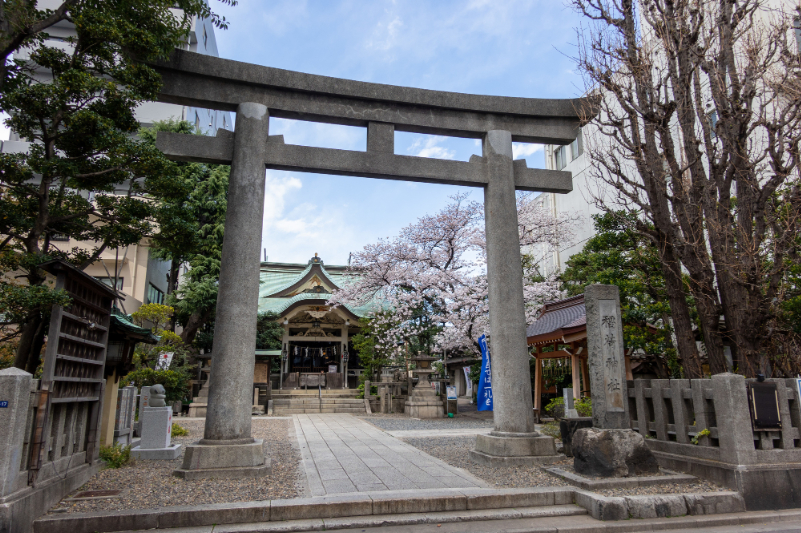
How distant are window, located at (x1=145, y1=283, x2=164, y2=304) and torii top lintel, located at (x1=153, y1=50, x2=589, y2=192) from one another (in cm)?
1632

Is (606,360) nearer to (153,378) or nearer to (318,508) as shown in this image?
(318,508)

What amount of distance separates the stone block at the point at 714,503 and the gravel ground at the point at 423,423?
28.9 feet

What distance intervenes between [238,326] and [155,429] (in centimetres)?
355

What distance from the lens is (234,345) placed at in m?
6.91

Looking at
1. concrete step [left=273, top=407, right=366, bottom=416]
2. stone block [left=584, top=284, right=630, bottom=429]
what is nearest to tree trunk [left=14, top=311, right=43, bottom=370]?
stone block [left=584, top=284, right=630, bottom=429]

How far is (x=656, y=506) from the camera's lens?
17.8 feet

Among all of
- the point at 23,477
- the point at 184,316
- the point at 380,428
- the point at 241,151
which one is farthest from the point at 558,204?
the point at 23,477

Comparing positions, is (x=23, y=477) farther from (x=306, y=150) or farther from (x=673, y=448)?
(x=673, y=448)

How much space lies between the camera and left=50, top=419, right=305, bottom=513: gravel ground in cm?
535

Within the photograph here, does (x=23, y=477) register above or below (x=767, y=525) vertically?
above

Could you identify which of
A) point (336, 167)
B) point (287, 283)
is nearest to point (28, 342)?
point (336, 167)

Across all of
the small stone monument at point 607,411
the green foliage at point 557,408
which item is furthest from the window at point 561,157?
the small stone monument at point 607,411

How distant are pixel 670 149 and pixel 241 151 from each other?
269 inches

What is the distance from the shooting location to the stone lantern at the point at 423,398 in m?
17.6
